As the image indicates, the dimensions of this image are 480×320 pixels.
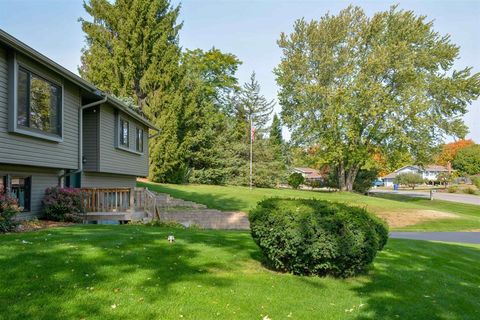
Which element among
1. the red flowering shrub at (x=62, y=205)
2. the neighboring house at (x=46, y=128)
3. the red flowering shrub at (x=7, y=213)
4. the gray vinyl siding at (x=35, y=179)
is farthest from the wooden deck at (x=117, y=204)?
the red flowering shrub at (x=7, y=213)

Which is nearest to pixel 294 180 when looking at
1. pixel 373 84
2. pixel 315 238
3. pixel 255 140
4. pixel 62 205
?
pixel 255 140

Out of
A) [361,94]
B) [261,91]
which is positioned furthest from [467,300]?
[261,91]

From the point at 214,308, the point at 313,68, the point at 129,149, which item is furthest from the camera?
the point at 313,68

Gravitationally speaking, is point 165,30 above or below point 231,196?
above

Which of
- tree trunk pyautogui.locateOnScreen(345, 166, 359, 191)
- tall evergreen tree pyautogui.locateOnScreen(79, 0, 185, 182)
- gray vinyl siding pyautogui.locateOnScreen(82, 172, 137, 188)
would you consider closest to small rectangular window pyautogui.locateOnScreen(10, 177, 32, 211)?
gray vinyl siding pyautogui.locateOnScreen(82, 172, 137, 188)

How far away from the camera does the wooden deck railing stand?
42.5ft

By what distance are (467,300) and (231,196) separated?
71.8 feet

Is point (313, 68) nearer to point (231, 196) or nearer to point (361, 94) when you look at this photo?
point (361, 94)

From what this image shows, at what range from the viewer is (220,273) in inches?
224

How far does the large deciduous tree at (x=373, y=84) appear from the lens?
37.4m

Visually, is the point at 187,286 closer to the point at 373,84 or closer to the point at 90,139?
the point at 90,139

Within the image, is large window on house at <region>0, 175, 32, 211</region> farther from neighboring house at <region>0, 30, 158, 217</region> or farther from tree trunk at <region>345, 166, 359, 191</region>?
tree trunk at <region>345, 166, 359, 191</region>

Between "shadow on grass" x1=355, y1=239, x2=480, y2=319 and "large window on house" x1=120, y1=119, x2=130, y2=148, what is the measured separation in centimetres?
1250

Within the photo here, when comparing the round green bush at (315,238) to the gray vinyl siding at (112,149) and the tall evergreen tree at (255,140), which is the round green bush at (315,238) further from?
the tall evergreen tree at (255,140)
